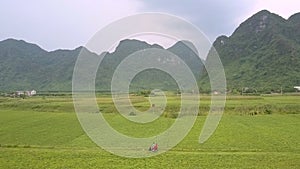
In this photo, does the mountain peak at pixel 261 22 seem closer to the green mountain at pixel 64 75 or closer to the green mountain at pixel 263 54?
the green mountain at pixel 263 54

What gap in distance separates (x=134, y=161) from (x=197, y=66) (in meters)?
169

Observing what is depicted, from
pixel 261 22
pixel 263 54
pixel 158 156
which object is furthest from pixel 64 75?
pixel 158 156

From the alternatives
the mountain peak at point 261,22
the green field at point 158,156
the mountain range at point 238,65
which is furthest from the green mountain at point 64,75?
the green field at point 158,156

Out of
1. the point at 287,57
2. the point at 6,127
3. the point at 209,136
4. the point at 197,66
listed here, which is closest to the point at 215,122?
the point at 209,136

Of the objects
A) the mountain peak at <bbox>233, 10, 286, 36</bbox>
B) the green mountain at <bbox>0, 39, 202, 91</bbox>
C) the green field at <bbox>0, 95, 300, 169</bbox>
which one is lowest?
the green field at <bbox>0, 95, 300, 169</bbox>

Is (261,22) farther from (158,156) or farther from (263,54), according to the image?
(158,156)

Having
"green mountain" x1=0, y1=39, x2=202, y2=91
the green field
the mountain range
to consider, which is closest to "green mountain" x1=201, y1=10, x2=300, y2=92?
the mountain range

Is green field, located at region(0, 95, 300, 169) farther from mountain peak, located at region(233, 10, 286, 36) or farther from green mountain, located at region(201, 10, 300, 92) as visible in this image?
mountain peak, located at region(233, 10, 286, 36)

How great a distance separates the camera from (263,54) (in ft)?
418

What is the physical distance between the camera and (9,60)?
181625 millimetres

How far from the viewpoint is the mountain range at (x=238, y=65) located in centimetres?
10994

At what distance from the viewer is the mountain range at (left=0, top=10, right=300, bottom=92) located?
10994 centimetres

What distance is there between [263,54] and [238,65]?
1068 cm

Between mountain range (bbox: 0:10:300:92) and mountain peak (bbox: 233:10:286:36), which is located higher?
mountain peak (bbox: 233:10:286:36)
